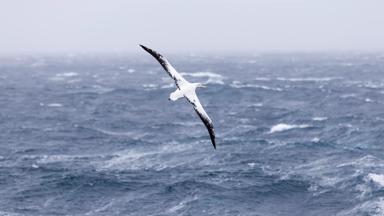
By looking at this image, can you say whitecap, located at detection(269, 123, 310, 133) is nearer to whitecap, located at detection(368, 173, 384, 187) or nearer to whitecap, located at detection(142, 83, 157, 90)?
whitecap, located at detection(368, 173, 384, 187)

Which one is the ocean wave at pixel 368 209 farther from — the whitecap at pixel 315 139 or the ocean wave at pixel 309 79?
the ocean wave at pixel 309 79

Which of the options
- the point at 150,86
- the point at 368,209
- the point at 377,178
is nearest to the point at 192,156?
the point at 377,178

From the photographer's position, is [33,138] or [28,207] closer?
[28,207]

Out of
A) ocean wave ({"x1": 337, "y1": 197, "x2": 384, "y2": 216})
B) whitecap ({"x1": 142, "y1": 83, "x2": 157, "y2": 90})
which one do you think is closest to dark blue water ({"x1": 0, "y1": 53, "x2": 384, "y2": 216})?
ocean wave ({"x1": 337, "y1": 197, "x2": 384, "y2": 216})

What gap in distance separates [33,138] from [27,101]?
4566 centimetres

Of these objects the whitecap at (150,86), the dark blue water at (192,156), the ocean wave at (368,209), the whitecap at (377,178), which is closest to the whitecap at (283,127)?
the dark blue water at (192,156)

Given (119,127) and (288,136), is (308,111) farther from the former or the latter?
(119,127)

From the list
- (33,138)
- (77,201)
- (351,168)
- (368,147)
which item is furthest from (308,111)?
(77,201)

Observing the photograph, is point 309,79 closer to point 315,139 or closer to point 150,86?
point 150,86

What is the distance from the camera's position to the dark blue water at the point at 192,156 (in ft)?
173

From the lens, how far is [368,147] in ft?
238

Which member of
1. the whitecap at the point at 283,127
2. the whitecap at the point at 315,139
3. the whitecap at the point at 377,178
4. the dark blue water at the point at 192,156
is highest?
the whitecap at the point at 377,178

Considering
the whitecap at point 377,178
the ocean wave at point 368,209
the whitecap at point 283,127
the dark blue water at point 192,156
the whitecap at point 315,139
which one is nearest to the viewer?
the ocean wave at point 368,209

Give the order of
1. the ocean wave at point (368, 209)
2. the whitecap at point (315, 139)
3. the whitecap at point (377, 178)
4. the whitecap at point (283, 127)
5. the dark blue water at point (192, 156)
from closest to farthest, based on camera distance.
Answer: the ocean wave at point (368, 209)
the dark blue water at point (192, 156)
the whitecap at point (377, 178)
the whitecap at point (315, 139)
the whitecap at point (283, 127)
